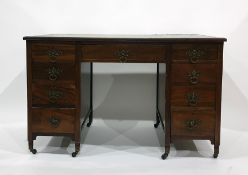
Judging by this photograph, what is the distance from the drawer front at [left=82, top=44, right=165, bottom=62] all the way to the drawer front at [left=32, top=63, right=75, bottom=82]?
117 mm

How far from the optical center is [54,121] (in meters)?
2.58

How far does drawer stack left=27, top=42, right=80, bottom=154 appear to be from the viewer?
8.28 ft

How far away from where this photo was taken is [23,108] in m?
3.55

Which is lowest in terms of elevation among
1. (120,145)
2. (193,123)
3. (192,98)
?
(120,145)

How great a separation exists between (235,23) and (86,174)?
1837mm

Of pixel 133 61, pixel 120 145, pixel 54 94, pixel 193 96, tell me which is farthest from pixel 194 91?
pixel 54 94

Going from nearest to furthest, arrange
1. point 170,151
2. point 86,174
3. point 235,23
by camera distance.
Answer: point 86,174
point 170,151
point 235,23

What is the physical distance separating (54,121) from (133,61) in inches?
24.0

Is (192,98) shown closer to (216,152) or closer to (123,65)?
(216,152)

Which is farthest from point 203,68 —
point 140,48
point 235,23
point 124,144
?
point 235,23

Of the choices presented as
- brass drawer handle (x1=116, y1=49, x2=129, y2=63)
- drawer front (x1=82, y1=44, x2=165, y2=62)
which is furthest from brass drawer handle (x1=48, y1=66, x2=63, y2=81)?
brass drawer handle (x1=116, y1=49, x2=129, y2=63)

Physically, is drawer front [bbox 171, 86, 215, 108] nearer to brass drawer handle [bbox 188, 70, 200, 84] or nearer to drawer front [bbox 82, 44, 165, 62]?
brass drawer handle [bbox 188, 70, 200, 84]

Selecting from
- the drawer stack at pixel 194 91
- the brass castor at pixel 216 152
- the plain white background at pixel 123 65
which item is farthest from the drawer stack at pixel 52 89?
the brass castor at pixel 216 152

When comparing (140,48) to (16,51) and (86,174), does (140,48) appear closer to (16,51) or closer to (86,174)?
(86,174)
